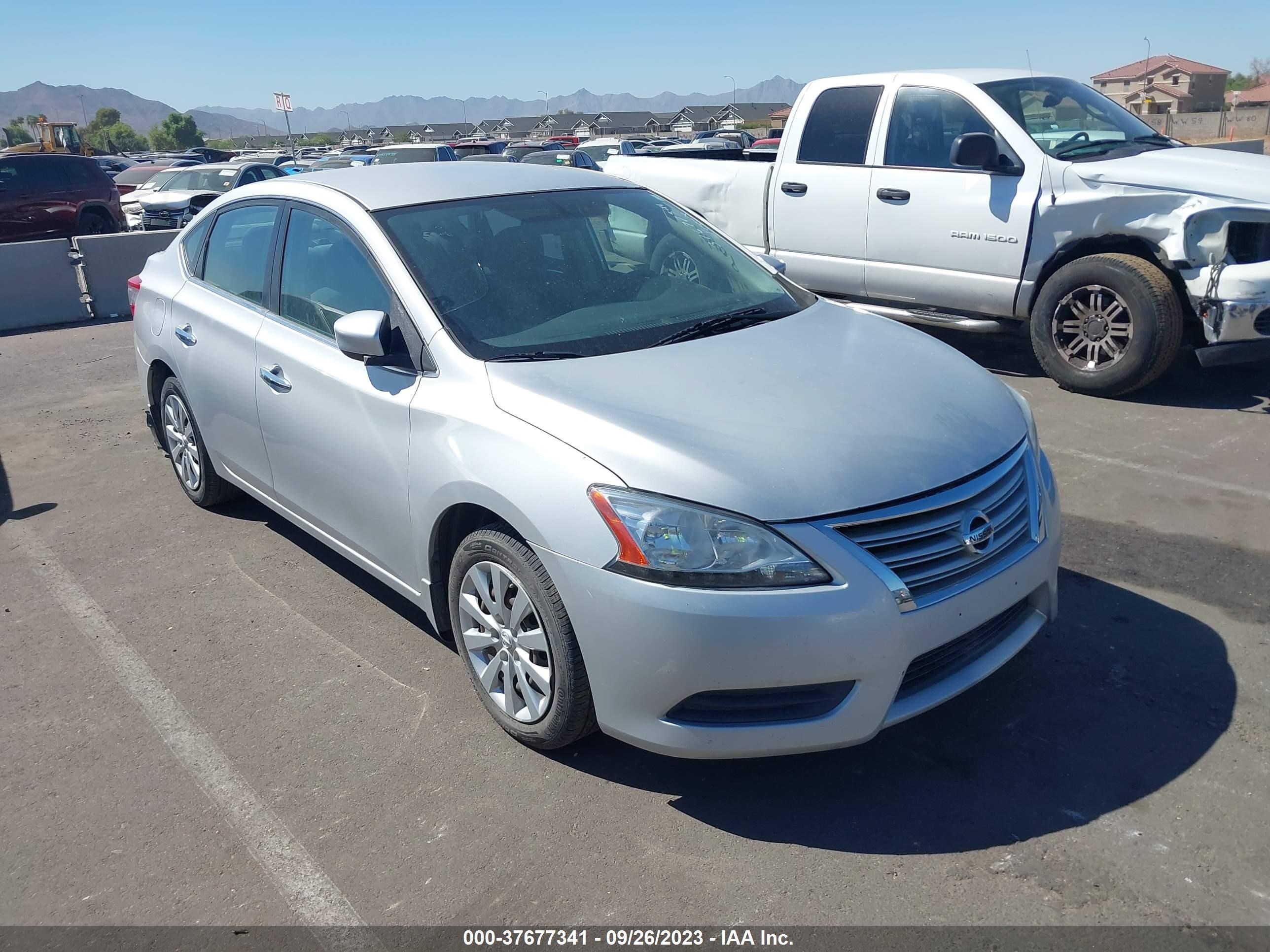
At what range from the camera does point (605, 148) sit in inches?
1248

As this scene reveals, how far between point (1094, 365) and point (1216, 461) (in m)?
1.32

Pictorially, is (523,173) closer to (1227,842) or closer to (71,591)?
(71,591)

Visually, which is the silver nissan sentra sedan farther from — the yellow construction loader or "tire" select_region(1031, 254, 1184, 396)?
the yellow construction loader

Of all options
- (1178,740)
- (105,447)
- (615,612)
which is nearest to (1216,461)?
(1178,740)

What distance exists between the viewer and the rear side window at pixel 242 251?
4.51 meters

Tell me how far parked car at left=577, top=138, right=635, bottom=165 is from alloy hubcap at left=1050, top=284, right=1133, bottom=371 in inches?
899

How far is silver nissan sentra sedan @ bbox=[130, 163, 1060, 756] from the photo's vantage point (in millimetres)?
2742

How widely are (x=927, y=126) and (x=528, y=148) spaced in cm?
3013

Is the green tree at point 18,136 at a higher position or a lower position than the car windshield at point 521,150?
higher

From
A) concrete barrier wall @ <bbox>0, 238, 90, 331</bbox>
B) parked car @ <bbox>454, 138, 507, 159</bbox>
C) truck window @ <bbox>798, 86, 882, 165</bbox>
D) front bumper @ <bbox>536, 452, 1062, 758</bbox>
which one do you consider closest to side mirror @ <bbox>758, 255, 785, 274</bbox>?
front bumper @ <bbox>536, 452, 1062, 758</bbox>

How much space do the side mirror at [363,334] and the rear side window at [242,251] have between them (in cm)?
115

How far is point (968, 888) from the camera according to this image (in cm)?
265

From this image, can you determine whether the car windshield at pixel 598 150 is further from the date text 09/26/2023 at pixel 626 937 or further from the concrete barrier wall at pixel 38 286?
the date text 09/26/2023 at pixel 626 937

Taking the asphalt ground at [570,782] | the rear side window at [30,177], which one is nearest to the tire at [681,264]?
the asphalt ground at [570,782]
